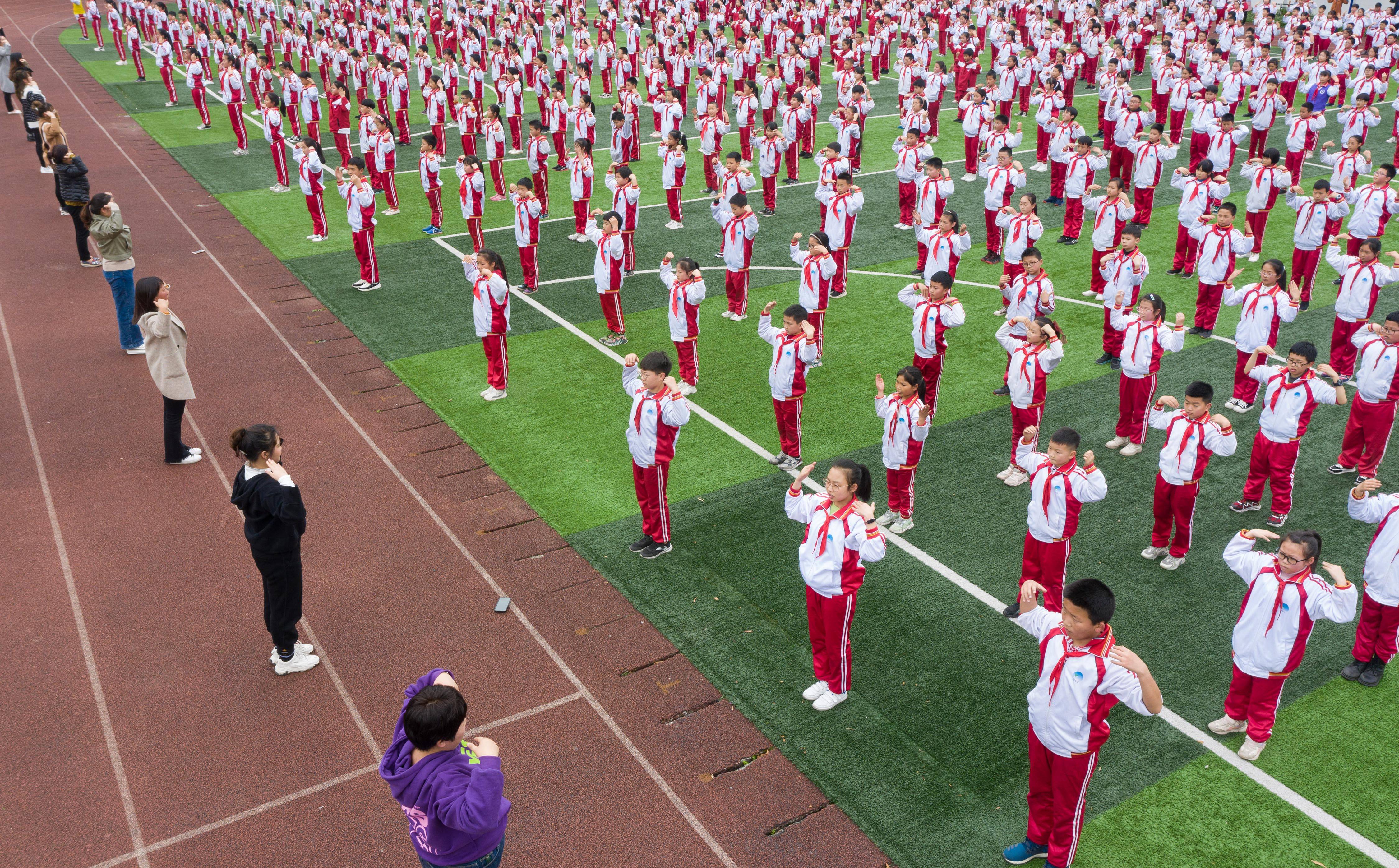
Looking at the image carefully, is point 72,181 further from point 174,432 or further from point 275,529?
point 275,529

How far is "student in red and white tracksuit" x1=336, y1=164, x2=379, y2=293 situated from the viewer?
1437 centimetres

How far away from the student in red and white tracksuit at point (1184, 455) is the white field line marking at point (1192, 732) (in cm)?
166

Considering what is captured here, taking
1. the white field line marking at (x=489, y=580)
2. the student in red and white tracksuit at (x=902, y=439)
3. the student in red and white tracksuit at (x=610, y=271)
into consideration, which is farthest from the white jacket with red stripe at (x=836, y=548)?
the student in red and white tracksuit at (x=610, y=271)

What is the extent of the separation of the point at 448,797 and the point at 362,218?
39.3ft

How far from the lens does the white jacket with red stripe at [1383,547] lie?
6.80m

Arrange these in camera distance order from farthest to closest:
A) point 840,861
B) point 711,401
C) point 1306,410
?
1. point 711,401
2. point 1306,410
3. point 840,861

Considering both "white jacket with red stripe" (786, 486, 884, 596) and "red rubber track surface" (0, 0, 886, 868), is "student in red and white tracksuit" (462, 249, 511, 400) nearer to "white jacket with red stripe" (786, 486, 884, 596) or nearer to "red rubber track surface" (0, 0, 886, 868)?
"red rubber track surface" (0, 0, 886, 868)

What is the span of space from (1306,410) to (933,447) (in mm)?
3399

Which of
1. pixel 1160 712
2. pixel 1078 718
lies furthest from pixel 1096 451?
pixel 1078 718

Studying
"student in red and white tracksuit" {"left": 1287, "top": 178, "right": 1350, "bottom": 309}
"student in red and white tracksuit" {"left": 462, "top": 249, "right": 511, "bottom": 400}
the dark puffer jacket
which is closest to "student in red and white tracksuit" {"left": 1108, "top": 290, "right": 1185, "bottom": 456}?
"student in red and white tracksuit" {"left": 1287, "top": 178, "right": 1350, "bottom": 309}

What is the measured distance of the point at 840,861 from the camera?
591 centimetres

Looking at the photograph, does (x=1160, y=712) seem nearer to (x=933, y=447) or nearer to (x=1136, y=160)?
(x=933, y=447)

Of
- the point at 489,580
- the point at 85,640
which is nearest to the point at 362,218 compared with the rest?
the point at 489,580

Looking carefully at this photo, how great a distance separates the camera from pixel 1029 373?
31.5 ft
